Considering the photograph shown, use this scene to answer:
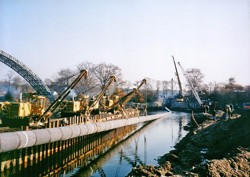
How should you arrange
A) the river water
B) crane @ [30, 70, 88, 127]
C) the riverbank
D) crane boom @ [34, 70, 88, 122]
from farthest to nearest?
crane boom @ [34, 70, 88, 122], crane @ [30, 70, 88, 127], the river water, the riverbank

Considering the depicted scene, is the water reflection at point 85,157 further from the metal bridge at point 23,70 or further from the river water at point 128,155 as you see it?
the metal bridge at point 23,70

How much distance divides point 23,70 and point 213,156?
62.6 m

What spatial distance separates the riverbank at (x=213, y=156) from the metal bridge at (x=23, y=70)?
1594 inches

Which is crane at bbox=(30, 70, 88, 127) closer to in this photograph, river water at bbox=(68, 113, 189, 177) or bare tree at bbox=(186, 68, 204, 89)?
river water at bbox=(68, 113, 189, 177)

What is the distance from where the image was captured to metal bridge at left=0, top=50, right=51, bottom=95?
6722 cm

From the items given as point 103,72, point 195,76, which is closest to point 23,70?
point 103,72

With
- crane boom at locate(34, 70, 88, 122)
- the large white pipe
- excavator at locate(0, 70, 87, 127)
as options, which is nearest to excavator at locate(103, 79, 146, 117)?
the large white pipe

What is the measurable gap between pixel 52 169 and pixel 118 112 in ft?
94.0

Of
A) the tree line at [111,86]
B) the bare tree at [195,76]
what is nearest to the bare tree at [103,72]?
the tree line at [111,86]

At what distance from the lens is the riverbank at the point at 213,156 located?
55.6 ft

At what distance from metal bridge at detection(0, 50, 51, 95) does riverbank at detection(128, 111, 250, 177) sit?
133 feet

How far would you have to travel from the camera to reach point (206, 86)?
129 metres

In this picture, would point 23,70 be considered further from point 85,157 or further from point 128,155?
point 128,155

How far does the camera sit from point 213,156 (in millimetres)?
24672
